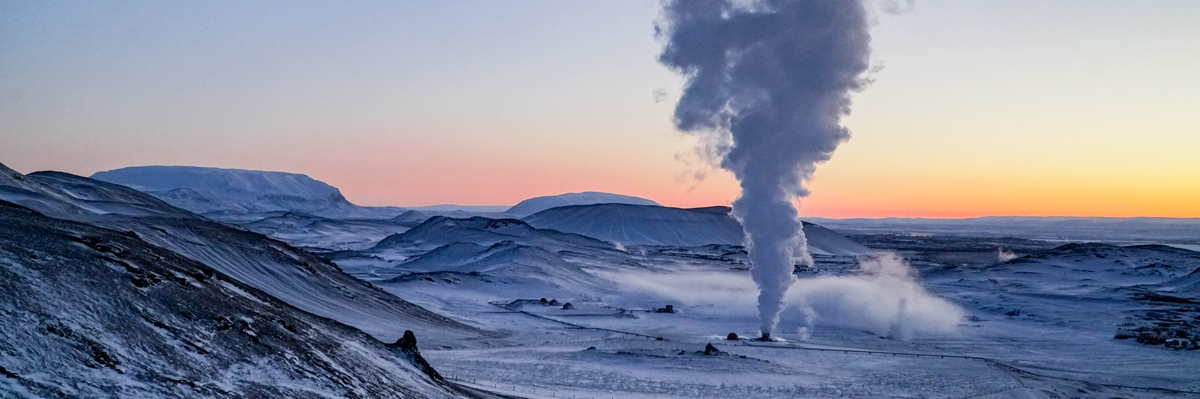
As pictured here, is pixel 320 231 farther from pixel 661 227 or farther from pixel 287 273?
pixel 287 273

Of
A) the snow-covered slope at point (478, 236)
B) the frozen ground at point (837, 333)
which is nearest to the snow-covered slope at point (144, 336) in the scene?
the frozen ground at point (837, 333)

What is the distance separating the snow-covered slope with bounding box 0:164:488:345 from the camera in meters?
37.2

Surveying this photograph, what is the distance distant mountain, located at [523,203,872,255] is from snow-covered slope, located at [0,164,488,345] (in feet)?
397

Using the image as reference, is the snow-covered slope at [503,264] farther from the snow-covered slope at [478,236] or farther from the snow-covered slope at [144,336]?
the snow-covered slope at [144,336]

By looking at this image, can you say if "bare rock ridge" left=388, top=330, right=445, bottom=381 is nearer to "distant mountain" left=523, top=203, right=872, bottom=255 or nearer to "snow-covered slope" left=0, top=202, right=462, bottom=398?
"snow-covered slope" left=0, top=202, right=462, bottom=398

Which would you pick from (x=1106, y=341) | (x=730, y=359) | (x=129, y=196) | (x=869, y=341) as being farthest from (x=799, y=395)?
(x=129, y=196)

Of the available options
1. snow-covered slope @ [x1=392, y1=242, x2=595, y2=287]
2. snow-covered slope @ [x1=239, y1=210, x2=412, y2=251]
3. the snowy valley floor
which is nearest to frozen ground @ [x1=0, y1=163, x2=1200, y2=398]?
the snowy valley floor

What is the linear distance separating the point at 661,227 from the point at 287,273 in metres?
139

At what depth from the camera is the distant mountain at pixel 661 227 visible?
167 m

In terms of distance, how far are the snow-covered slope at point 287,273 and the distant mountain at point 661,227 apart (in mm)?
121005

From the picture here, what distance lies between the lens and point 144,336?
13797mm

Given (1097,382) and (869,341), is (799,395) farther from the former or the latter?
(869,341)

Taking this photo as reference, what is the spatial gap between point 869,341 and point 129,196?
2876 inches

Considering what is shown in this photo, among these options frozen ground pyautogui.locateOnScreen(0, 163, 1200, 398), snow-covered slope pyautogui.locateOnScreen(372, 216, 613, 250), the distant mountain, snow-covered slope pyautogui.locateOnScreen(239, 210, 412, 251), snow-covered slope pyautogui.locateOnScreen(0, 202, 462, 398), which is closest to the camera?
snow-covered slope pyautogui.locateOnScreen(0, 202, 462, 398)
